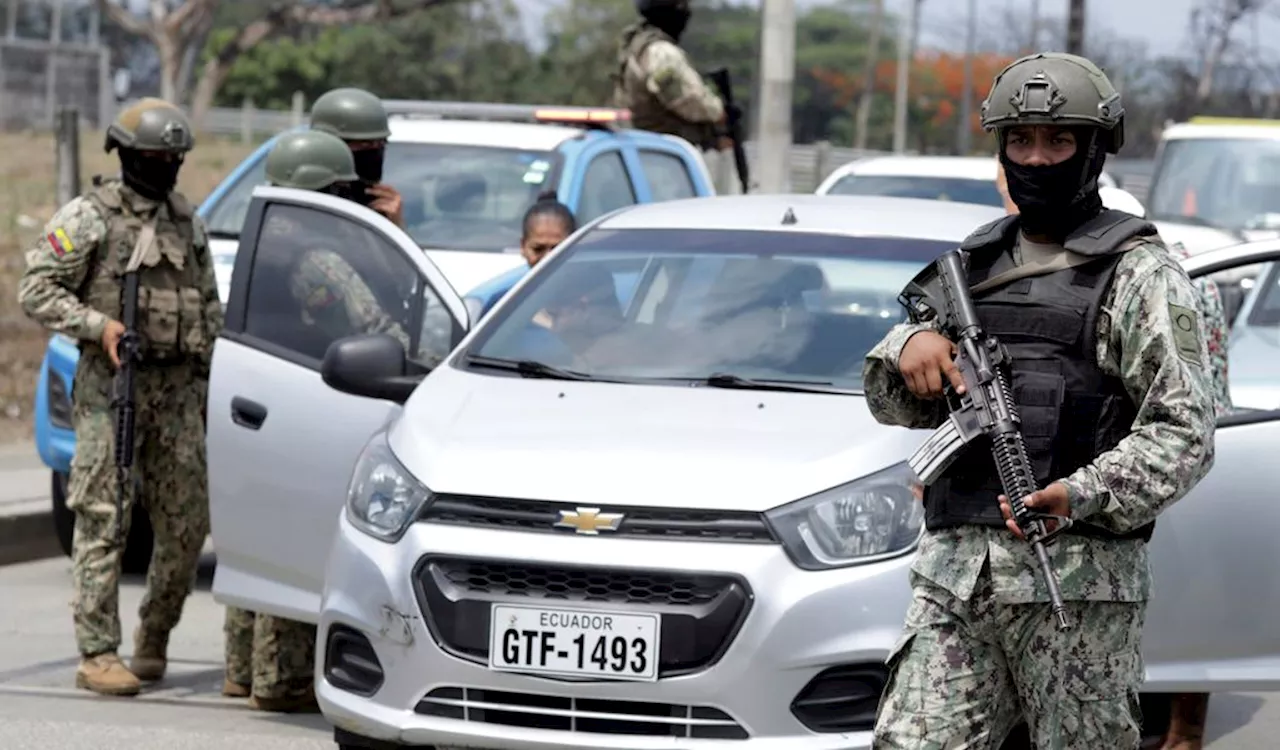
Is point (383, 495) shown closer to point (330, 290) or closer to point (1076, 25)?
point (330, 290)

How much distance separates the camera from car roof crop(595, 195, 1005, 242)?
253 inches

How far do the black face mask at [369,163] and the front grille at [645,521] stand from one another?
289 cm

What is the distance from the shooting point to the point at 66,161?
1369 centimetres

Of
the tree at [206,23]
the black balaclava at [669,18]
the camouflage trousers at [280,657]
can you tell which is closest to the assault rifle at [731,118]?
the black balaclava at [669,18]

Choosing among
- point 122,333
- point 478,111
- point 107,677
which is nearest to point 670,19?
point 478,111

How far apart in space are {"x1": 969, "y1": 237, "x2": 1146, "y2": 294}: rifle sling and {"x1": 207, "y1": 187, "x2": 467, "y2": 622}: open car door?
8.75ft

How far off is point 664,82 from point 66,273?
19.1 feet

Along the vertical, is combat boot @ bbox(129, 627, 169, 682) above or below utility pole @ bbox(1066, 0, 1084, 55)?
below

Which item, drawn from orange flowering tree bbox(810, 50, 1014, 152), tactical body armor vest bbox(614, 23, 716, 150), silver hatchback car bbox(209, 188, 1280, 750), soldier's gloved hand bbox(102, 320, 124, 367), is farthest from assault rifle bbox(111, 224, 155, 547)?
orange flowering tree bbox(810, 50, 1014, 152)

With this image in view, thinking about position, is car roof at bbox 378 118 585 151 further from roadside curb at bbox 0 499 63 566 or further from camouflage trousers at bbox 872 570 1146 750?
camouflage trousers at bbox 872 570 1146 750

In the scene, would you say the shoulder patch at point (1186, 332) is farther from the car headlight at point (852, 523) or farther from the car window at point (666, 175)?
the car window at point (666, 175)

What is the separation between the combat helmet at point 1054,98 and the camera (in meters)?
3.93

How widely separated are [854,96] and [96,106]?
56.7 m

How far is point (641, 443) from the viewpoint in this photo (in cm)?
536
